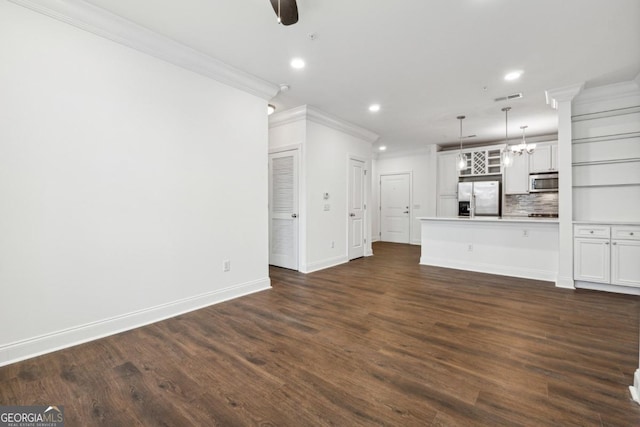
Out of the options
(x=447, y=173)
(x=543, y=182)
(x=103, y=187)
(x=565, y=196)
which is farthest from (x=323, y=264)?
(x=543, y=182)

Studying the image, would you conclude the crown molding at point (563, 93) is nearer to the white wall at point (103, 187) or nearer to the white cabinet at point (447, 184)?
the white cabinet at point (447, 184)

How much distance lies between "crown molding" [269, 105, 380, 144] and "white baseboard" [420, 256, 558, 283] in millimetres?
3035

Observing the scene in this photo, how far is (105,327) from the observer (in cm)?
252

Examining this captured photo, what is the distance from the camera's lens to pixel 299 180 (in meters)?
4.82

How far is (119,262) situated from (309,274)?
2.76m

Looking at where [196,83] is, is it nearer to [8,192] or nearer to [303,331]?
[8,192]

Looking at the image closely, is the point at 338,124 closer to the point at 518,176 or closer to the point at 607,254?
the point at 607,254

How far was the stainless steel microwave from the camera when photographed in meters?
6.23

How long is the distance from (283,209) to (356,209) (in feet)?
5.67

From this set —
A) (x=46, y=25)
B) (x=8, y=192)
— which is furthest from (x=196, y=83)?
(x=8, y=192)

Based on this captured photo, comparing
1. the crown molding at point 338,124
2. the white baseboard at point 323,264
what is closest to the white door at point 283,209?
the white baseboard at point 323,264

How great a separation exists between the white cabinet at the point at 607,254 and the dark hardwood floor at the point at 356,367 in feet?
1.45

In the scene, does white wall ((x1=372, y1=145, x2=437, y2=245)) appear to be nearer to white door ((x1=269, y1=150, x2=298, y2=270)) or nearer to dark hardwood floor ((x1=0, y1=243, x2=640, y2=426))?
white door ((x1=269, y1=150, x2=298, y2=270))

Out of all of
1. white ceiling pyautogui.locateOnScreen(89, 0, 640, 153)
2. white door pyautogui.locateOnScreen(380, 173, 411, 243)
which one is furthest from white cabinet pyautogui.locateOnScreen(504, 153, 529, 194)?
white door pyautogui.locateOnScreen(380, 173, 411, 243)
